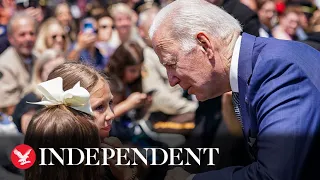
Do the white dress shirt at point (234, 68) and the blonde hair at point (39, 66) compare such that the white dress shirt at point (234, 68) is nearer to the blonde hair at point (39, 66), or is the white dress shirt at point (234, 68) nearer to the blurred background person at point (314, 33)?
the blurred background person at point (314, 33)

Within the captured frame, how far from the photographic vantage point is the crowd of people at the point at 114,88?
2.96m

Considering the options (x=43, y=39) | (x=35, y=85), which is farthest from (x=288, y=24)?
(x=35, y=85)

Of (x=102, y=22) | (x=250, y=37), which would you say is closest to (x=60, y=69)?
(x=250, y=37)

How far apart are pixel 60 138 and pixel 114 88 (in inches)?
106

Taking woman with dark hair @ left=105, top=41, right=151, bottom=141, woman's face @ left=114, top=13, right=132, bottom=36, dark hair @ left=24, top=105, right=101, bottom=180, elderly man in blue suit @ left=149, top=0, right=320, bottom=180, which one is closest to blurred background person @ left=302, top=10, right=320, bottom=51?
woman with dark hair @ left=105, top=41, right=151, bottom=141

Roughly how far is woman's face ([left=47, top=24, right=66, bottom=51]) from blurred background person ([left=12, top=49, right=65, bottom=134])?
1.11 metres

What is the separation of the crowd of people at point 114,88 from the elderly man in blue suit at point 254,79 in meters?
0.11

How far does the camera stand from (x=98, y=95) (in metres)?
3.16

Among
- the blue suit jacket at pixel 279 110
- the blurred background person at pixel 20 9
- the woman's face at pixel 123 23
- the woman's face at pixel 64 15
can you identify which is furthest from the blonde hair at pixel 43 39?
the blue suit jacket at pixel 279 110

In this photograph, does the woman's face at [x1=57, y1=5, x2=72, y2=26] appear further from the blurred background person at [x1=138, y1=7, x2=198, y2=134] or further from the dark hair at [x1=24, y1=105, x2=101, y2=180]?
the dark hair at [x1=24, y1=105, x2=101, y2=180]

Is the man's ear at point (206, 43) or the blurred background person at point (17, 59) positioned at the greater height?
the man's ear at point (206, 43)

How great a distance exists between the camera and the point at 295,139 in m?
2.51

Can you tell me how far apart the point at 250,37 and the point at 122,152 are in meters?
0.76

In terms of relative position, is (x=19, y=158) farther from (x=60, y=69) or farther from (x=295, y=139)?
(x=295, y=139)
